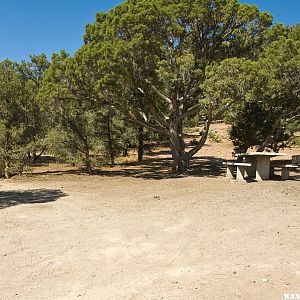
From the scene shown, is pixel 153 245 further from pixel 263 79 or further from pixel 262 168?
pixel 263 79

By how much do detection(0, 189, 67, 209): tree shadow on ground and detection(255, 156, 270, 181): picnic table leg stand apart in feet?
22.4

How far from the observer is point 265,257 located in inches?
225

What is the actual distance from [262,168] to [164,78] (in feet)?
16.9

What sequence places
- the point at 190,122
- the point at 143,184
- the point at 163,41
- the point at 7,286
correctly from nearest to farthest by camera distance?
the point at 7,286 < the point at 143,184 < the point at 163,41 < the point at 190,122

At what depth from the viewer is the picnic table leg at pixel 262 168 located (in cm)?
1379

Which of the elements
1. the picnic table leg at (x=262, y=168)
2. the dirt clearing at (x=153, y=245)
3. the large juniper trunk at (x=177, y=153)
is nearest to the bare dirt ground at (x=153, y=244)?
the dirt clearing at (x=153, y=245)

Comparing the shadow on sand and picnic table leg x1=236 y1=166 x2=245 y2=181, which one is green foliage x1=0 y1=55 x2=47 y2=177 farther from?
picnic table leg x1=236 y1=166 x2=245 y2=181

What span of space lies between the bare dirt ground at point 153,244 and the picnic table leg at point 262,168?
1634mm

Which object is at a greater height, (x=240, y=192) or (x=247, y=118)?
(x=247, y=118)

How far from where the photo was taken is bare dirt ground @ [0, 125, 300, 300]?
4.81 m

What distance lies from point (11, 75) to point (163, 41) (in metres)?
7.67

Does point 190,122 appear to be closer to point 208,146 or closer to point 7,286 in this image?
point 208,146

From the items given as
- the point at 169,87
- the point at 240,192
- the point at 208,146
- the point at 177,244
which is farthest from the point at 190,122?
the point at 177,244

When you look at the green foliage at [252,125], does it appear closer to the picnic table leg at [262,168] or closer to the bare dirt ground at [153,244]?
the picnic table leg at [262,168]
